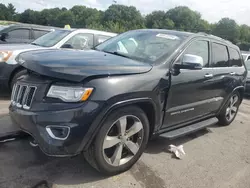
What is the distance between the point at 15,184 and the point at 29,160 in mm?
503

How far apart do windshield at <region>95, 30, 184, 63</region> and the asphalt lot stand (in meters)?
1.37

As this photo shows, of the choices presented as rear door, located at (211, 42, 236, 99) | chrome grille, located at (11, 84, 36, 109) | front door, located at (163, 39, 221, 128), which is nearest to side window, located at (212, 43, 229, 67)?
rear door, located at (211, 42, 236, 99)

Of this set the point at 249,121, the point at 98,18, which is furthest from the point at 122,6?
the point at 249,121

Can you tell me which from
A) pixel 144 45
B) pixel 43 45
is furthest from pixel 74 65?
pixel 43 45

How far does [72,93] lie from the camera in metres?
2.57

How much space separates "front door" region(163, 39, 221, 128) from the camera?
135 inches

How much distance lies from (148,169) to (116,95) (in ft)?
3.83

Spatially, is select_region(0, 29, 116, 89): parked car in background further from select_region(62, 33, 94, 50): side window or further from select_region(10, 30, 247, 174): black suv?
select_region(10, 30, 247, 174): black suv

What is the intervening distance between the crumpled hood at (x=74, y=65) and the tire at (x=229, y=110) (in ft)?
8.44

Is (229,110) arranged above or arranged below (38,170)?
above

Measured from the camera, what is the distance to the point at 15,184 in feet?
8.85

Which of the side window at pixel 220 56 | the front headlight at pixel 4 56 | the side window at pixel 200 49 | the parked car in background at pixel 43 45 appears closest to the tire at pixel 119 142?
the side window at pixel 200 49

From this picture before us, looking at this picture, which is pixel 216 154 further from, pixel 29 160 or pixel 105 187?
pixel 29 160

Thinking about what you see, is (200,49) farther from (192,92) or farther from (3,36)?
(3,36)
